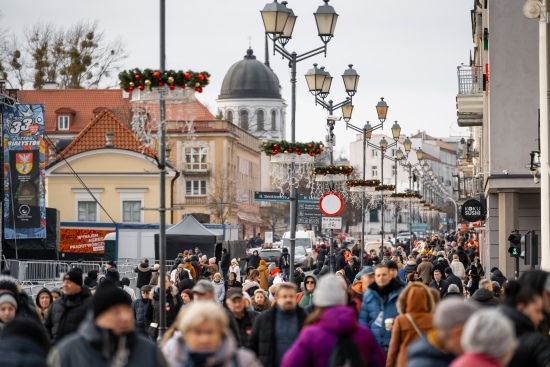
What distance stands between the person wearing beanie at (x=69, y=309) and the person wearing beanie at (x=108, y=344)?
18.0 feet

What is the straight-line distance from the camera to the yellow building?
264 ft

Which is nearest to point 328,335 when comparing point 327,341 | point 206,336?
point 327,341

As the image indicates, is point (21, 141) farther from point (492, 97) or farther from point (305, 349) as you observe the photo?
point (305, 349)

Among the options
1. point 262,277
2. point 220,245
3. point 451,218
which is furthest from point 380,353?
point 451,218

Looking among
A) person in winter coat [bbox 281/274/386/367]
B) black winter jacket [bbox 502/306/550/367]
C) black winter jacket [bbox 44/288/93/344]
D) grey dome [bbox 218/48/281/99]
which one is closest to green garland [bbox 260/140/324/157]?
black winter jacket [bbox 44/288/93/344]

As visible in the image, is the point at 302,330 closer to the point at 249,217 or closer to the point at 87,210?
the point at 87,210

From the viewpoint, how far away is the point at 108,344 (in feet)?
25.5

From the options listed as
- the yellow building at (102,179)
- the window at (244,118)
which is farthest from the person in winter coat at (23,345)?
the window at (244,118)

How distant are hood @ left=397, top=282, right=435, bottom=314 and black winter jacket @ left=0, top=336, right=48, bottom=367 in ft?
13.6

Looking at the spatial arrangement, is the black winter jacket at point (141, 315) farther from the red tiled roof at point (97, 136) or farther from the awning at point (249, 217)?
the awning at point (249, 217)

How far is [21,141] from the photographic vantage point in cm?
4344

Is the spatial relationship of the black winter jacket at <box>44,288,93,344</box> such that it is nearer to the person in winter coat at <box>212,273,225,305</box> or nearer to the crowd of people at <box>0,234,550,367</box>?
the crowd of people at <box>0,234,550,367</box>

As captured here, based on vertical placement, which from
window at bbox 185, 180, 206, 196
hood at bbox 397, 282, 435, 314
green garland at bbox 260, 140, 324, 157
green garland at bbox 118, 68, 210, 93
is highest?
window at bbox 185, 180, 206, 196

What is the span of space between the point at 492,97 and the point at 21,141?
15278 millimetres
